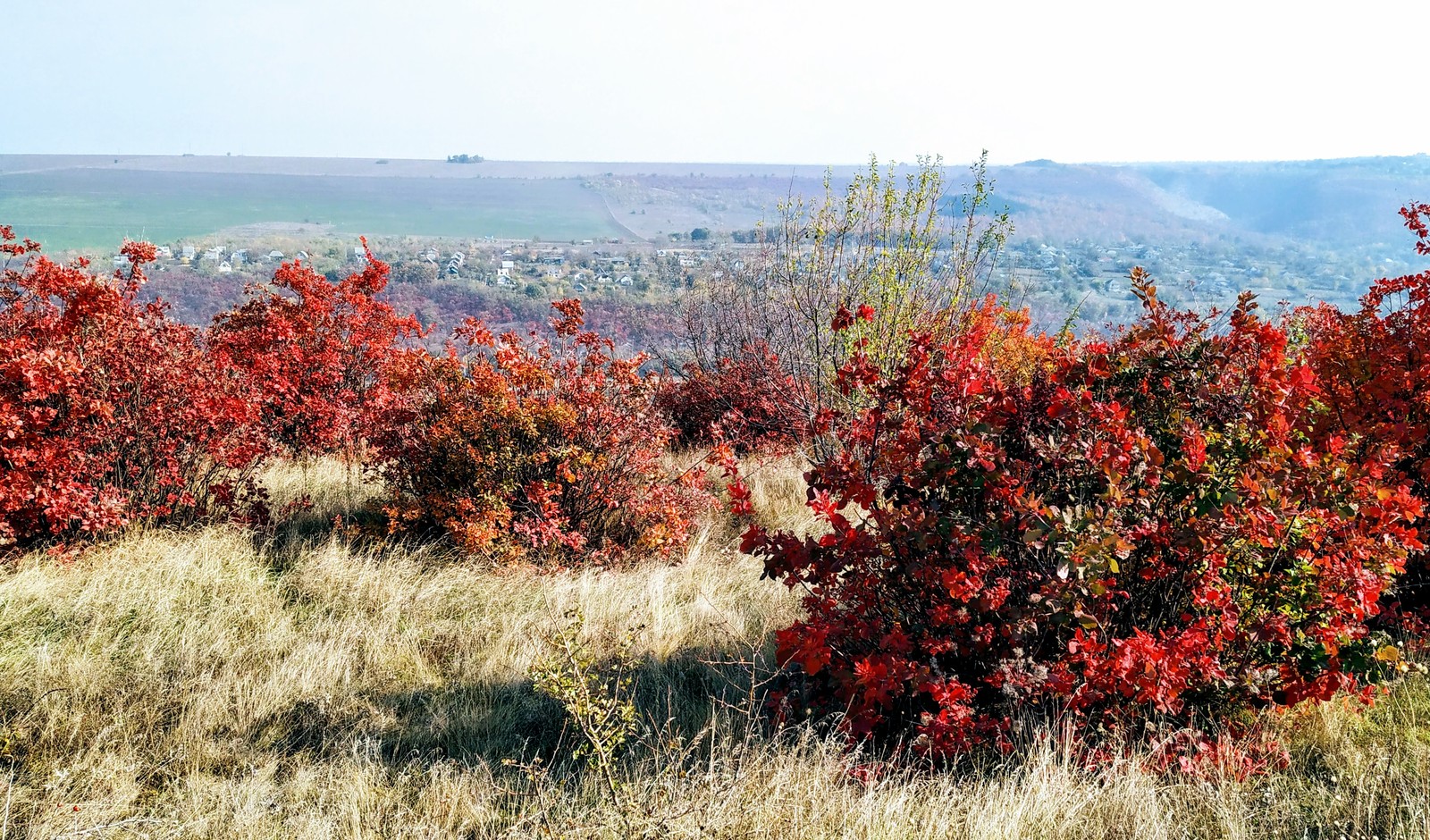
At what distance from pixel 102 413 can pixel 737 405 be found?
21.9ft

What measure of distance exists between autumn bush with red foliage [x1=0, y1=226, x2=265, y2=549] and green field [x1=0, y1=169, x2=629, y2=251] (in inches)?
2570

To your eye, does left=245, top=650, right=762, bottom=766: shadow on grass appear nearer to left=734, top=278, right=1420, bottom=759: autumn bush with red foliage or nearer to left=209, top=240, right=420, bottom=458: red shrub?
left=734, top=278, right=1420, bottom=759: autumn bush with red foliage

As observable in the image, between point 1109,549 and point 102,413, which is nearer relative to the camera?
point 1109,549

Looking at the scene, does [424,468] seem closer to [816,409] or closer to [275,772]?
[275,772]

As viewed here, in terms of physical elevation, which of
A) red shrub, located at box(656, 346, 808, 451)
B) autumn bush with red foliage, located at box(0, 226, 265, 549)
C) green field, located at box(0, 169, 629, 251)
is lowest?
red shrub, located at box(656, 346, 808, 451)

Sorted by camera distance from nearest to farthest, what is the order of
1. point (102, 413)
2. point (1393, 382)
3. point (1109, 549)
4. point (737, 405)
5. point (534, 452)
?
point (1109, 549)
point (1393, 382)
point (102, 413)
point (534, 452)
point (737, 405)

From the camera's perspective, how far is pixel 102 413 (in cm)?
486

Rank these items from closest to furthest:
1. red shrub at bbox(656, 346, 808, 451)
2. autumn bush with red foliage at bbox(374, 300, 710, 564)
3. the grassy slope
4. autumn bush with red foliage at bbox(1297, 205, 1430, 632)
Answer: the grassy slope < autumn bush with red foliage at bbox(1297, 205, 1430, 632) < autumn bush with red foliage at bbox(374, 300, 710, 564) < red shrub at bbox(656, 346, 808, 451)

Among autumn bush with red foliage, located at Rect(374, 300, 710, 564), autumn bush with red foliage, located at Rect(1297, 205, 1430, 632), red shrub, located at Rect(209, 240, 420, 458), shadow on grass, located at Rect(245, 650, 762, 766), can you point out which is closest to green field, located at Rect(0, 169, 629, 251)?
red shrub, located at Rect(209, 240, 420, 458)

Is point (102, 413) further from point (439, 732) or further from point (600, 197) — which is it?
point (600, 197)

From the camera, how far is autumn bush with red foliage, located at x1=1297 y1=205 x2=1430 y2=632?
372 centimetres

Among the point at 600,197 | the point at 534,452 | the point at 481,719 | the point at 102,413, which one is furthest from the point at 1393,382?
the point at 600,197

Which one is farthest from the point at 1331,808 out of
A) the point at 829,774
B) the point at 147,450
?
the point at 147,450

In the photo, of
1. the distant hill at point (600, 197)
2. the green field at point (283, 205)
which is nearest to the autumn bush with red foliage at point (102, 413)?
the distant hill at point (600, 197)
